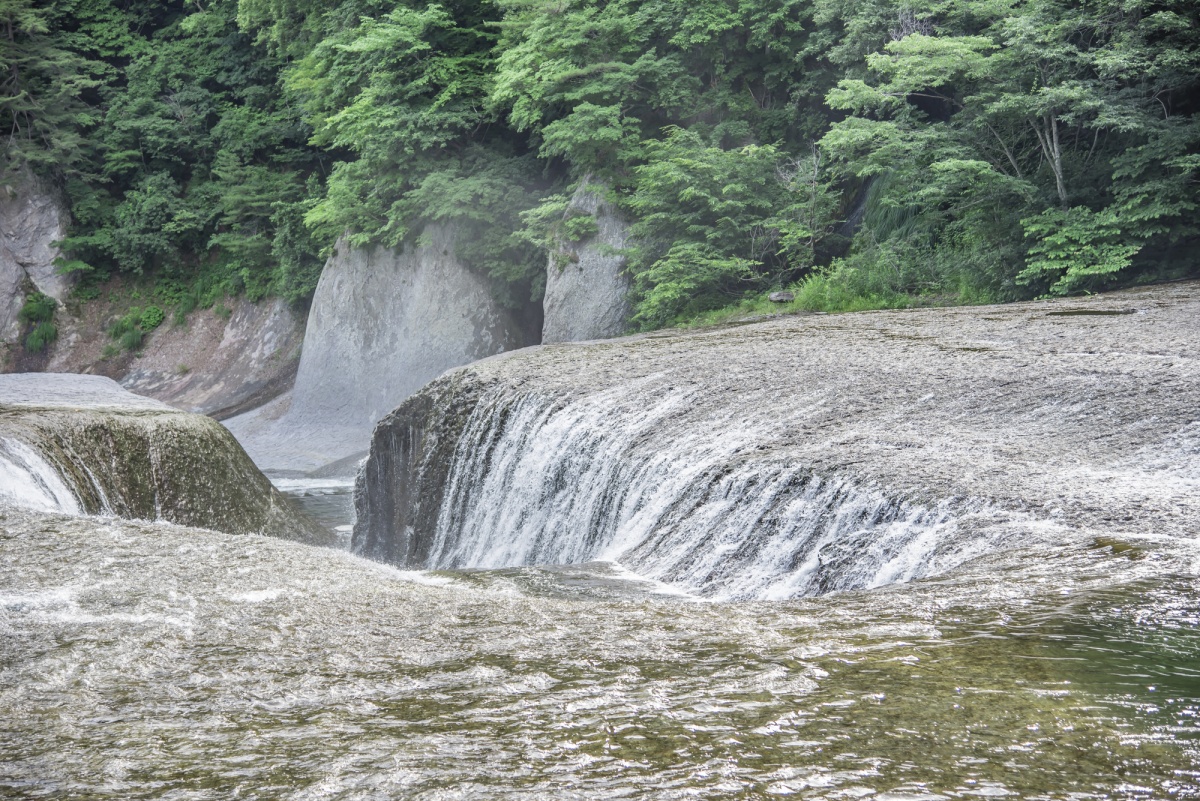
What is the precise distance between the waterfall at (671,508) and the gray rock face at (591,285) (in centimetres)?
698

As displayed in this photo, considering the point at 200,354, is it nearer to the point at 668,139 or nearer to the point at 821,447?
the point at 668,139

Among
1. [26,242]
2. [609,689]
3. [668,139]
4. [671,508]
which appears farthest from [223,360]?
[609,689]

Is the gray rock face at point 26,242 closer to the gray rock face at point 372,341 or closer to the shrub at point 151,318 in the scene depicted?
the shrub at point 151,318

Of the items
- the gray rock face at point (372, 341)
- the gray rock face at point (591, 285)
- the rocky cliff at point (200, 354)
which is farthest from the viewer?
the rocky cliff at point (200, 354)

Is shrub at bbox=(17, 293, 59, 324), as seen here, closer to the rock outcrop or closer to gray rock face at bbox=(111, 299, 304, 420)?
gray rock face at bbox=(111, 299, 304, 420)

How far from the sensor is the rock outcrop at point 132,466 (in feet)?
31.5

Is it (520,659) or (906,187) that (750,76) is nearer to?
(906,187)

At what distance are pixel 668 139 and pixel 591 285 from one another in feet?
9.00

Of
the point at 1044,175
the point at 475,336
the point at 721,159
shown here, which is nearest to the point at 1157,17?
the point at 1044,175

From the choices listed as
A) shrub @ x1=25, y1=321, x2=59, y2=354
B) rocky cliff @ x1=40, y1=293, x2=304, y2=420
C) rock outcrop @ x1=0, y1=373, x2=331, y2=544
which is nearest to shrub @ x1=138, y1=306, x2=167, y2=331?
rocky cliff @ x1=40, y1=293, x2=304, y2=420

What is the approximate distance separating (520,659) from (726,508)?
10.4 feet

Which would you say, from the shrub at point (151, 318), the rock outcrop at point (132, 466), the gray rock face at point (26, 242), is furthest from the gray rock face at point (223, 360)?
the rock outcrop at point (132, 466)

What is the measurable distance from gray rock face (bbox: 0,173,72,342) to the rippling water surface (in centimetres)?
2782

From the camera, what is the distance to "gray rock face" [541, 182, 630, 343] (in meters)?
18.0
